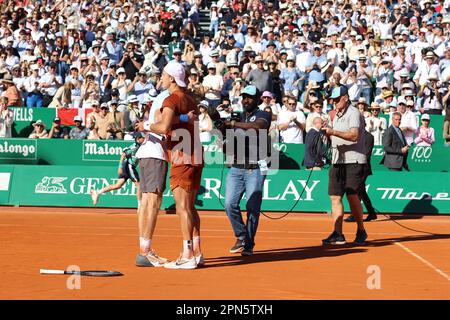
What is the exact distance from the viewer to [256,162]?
12.6 m

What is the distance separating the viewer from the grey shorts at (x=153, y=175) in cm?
1134

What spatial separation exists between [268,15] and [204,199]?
10.5 meters

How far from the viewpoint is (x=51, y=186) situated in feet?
68.2

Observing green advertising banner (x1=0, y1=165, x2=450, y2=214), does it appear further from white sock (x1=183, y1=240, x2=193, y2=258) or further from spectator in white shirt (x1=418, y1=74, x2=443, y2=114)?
white sock (x1=183, y1=240, x2=193, y2=258)

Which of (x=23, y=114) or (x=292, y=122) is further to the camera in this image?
(x=23, y=114)

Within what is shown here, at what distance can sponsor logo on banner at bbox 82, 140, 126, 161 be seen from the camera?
899 inches

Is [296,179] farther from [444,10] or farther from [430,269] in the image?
[444,10]

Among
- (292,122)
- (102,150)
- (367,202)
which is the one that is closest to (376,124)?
(292,122)

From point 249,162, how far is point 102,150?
1099 centimetres

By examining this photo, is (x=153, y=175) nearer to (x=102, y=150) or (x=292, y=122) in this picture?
(x=292, y=122)

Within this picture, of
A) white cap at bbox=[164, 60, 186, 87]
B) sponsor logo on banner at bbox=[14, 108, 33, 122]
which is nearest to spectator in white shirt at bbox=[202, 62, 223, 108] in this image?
sponsor logo on banner at bbox=[14, 108, 33, 122]

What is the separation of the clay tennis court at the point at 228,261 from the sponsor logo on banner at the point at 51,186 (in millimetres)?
2125

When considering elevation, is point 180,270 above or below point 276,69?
below

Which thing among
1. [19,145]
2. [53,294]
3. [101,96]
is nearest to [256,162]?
[53,294]
